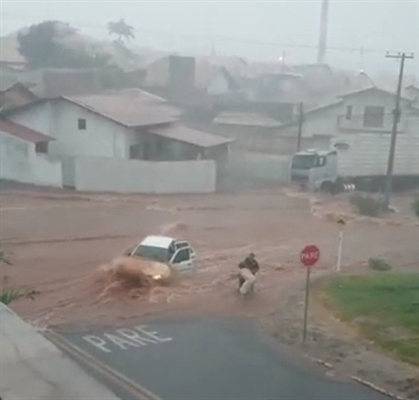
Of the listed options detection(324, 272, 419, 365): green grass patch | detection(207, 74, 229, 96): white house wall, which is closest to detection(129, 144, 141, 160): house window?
detection(207, 74, 229, 96): white house wall

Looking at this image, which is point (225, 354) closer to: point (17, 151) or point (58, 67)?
point (17, 151)

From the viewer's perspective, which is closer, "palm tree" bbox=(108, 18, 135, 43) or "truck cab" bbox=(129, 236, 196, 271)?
"truck cab" bbox=(129, 236, 196, 271)

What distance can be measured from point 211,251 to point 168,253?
1.10 metres

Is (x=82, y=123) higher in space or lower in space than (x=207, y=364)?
higher

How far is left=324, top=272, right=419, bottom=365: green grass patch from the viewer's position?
4.03 metres

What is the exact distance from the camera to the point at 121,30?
1098cm

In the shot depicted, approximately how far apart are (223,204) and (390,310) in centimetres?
377

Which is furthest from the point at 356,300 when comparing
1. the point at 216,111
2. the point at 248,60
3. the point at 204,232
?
the point at 248,60

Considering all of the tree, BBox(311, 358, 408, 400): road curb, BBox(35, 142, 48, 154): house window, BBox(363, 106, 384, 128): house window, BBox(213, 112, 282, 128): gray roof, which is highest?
the tree

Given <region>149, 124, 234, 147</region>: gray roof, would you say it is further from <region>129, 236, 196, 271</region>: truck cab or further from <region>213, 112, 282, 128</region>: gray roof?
<region>129, 236, 196, 271</region>: truck cab

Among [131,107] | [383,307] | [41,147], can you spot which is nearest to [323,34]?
[131,107]

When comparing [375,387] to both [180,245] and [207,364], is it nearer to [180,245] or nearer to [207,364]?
[207,364]

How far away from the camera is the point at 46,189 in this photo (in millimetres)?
7934

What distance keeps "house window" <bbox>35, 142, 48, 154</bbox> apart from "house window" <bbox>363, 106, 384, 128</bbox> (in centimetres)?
391
